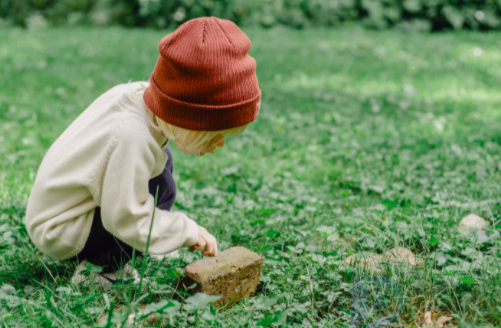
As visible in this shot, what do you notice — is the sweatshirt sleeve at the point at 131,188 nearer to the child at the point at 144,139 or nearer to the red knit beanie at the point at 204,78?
the child at the point at 144,139

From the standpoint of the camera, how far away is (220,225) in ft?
7.85

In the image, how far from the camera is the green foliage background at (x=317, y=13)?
857 centimetres

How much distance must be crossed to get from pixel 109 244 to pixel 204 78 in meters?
0.84

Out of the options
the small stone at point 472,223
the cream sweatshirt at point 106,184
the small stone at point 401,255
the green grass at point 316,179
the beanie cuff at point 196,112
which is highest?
the beanie cuff at point 196,112

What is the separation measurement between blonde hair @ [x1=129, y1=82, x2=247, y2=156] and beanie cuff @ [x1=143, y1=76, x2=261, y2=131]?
50mm

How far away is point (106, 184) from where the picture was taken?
1586mm

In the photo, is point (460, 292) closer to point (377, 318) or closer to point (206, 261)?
point (377, 318)

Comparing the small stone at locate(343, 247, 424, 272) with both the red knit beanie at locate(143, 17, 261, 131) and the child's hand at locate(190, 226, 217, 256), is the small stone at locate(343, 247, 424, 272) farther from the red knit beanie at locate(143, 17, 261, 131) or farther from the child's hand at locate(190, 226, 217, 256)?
the red knit beanie at locate(143, 17, 261, 131)

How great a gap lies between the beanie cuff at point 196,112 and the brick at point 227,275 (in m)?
0.55

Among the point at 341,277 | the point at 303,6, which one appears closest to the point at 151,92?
the point at 341,277

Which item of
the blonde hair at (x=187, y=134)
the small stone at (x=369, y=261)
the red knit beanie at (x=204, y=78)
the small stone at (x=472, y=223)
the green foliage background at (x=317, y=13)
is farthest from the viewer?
the green foliage background at (x=317, y=13)

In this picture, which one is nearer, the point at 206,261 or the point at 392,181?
the point at 206,261

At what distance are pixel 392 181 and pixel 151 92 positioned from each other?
6.04 feet

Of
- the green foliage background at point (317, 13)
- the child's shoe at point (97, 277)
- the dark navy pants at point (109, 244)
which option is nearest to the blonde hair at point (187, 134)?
the dark navy pants at point (109, 244)
